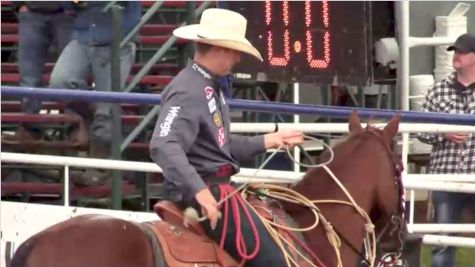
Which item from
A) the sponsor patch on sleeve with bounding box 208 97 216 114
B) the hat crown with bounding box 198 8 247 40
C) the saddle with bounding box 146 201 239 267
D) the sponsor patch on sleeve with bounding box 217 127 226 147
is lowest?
the saddle with bounding box 146 201 239 267

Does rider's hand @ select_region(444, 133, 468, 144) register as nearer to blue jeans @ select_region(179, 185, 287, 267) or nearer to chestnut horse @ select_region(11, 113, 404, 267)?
chestnut horse @ select_region(11, 113, 404, 267)

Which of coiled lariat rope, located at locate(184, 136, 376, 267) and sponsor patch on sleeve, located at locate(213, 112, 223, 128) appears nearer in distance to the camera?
sponsor patch on sleeve, located at locate(213, 112, 223, 128)

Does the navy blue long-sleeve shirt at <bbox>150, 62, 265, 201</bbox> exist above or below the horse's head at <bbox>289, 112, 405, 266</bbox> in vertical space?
above

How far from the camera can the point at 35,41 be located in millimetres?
11477

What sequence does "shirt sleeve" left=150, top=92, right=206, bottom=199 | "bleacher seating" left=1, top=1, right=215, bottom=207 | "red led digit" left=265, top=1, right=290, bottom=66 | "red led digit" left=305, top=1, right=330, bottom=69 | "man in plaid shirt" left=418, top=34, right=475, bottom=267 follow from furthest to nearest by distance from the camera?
"bleacher seating" left=1, top=1, right=215, bottom=207 → "red led digit" left=265, top=1, right=290, bottom=66 → "red led digit" left=305, top=1, right=330, bottom=69 → "man in plaid shirt" left=418, top=34, right=475, bottom=267 → "shirt sleeve" left=150, top=92, right=206, bottom=199

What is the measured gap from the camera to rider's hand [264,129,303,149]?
656 cm

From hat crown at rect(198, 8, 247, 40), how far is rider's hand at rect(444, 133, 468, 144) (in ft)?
8.82

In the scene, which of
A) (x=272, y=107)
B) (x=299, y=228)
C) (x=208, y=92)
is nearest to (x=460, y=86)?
(x=272, y=107)

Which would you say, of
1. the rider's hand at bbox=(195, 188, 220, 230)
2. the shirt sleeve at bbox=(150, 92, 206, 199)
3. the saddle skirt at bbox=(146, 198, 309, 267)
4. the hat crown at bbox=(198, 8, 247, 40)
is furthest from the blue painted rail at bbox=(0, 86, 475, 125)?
the rider's hand at bbox=(195, 188, 220, 230)

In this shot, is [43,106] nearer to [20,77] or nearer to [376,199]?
[20,77]

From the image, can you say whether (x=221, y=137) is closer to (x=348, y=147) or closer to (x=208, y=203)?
(x=208, y=203)

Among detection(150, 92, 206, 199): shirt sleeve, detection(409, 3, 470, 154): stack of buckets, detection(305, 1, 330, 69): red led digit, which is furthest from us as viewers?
detection(409, 3, 470, 154): stack of buckets

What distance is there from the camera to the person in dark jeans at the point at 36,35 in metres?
11.4

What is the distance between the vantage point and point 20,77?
1172cm
